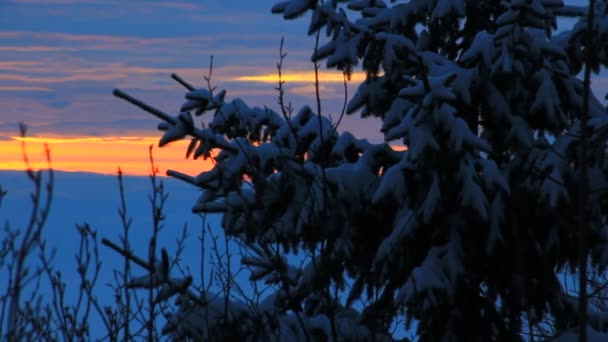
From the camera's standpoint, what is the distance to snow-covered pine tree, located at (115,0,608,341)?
680 cm

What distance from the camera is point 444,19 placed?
28.9 feet

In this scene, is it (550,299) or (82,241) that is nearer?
(82,241)

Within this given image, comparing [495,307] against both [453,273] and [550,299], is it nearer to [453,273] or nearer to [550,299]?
[550,299]

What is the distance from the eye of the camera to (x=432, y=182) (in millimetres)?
7012

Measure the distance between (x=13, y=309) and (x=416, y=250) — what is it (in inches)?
182

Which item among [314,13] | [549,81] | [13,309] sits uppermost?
[314,13]

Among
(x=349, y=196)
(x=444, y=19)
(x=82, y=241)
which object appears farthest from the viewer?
(x=444, y=19)

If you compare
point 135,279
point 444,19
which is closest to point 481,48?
point 444,19

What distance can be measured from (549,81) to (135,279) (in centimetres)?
436

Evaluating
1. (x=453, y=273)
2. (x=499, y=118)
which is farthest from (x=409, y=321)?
(x=499, y=118)

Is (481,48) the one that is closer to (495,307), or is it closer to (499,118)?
(499,118)

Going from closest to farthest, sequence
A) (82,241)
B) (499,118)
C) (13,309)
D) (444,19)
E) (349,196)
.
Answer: (13,309) → (82,241) → (349,196) → (499,118) → (444,19)

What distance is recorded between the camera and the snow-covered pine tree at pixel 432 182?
22.3ft

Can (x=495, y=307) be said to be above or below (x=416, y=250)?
below
